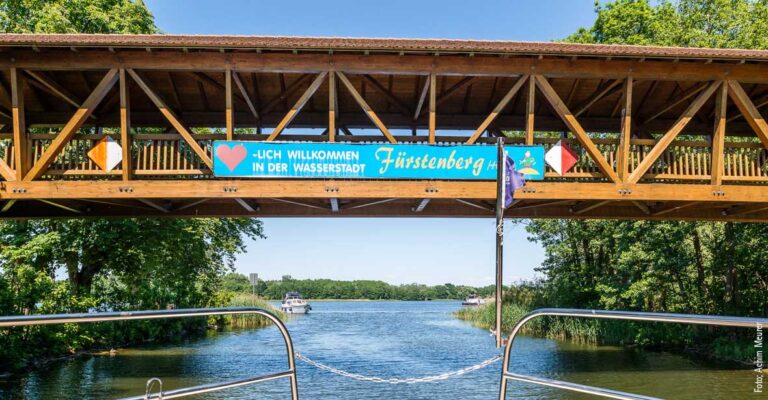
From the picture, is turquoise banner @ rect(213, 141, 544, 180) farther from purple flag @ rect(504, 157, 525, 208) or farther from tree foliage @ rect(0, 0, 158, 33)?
tree foliage @ rect(0, 0, 158, 33)

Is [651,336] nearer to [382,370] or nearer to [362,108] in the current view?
[382,370]

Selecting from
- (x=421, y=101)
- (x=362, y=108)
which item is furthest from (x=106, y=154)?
(x=421, y=101)

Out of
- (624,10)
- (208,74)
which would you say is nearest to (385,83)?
(208,74)

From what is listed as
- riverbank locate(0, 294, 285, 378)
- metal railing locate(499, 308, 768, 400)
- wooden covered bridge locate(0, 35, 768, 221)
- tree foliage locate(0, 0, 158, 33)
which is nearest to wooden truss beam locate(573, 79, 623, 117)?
wooden covered bridge locate(0, 35, 768, 221)

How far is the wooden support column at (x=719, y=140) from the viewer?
12953mm

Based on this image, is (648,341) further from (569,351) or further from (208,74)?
(208,74)

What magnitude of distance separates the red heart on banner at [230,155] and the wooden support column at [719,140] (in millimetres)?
10346

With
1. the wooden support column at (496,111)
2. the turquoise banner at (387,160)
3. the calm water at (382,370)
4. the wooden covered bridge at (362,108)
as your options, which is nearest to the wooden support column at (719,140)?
the wooden covered bridge at (362,108)

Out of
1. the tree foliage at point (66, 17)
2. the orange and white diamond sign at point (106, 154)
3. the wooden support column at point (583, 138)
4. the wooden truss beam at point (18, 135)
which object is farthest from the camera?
the tree foliage at point (66, 17)

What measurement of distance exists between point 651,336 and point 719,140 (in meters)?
15.0

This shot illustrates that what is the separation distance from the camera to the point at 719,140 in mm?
13125

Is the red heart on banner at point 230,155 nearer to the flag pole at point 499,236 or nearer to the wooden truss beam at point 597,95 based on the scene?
the flag pole at point 499,236

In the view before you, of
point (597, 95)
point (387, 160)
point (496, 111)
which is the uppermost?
point (597, 95)

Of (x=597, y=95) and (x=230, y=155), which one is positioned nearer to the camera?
(x=230, y=155)
